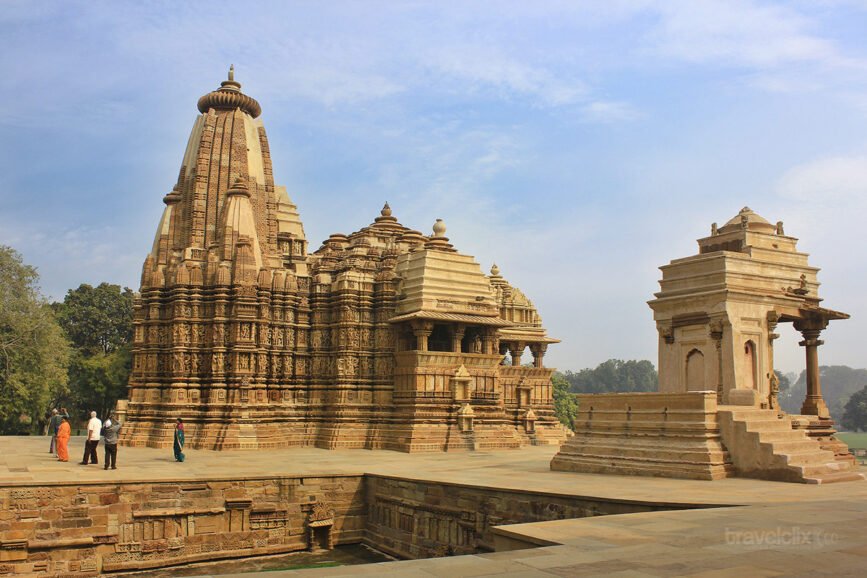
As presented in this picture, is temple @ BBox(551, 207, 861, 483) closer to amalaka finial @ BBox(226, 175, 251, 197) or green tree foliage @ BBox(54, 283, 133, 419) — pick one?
amalaka finial @ BBox(226, 175, 251, 197)

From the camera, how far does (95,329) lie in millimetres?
51719

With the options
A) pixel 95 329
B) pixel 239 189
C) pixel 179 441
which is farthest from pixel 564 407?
pixel 179 441

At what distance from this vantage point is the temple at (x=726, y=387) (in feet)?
48.1

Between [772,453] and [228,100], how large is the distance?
24.6 metres

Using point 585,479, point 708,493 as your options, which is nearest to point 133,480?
point 585,479

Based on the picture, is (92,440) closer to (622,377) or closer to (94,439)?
(94,439)

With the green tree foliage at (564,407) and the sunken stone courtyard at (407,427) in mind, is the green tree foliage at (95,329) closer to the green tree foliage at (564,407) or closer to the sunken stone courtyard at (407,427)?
the sunken stone courtyard at (407,427)

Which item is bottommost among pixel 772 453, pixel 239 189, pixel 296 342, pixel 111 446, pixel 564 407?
pixel 564 407

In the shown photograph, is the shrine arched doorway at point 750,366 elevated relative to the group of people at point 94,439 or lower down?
elevated

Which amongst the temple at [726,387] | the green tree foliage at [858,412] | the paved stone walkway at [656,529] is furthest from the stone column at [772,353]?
the green tree foliage at [858,412]

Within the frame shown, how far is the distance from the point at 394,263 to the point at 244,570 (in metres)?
15.2

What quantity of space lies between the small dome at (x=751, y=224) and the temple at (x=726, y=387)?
31 millimetres

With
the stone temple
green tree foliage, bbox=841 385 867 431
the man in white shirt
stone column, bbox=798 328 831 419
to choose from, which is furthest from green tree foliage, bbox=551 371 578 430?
the man in white shirt

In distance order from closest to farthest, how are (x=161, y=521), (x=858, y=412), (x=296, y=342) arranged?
1. (x=161, y=521)
2. (x=296, y=342)
3. (x=858, y=412)
